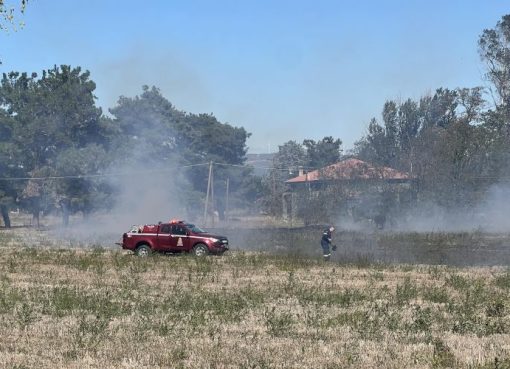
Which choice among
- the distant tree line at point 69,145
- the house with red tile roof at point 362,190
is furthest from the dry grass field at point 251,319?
the distant tree line at point 69,145

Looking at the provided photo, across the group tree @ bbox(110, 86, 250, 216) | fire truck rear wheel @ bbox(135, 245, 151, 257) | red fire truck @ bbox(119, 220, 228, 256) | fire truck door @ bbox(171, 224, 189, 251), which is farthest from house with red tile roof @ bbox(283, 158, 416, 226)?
fire truck rear wheel @ bbox(135, 245, 151, 257)

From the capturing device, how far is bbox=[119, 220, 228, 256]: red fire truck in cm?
2714

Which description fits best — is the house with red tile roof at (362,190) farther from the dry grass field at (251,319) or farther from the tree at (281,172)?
the dry grass field at (251,319)

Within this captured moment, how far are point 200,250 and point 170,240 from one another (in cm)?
135

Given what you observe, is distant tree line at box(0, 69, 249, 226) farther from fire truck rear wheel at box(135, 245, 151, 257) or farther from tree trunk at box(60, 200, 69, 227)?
fire truck rear wheel at box(135, 245, 151, 257)

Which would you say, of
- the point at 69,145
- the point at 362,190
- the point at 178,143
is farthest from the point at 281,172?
the point at 362,190

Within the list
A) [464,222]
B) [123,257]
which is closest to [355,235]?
[464,222]

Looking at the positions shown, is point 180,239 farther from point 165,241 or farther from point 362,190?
point 362,190

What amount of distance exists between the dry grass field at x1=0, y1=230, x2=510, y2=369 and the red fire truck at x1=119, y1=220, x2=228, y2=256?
7094 millimetres

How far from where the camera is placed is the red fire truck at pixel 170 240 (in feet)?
89.0

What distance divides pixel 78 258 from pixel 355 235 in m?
23.9

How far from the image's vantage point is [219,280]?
17594 mm

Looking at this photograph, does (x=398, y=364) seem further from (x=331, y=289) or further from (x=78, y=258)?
(x=78, y=258)

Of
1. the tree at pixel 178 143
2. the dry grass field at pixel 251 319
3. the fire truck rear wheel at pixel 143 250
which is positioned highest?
the tree at pixel 178 143
